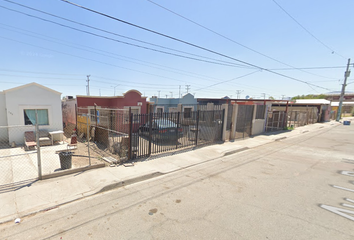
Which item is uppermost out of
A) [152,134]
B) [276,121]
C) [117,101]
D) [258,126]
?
[117,101]

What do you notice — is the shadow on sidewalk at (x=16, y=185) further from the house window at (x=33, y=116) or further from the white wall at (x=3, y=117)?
the white wall at (x=3, y=117)

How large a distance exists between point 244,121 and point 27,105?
1412 centimetres

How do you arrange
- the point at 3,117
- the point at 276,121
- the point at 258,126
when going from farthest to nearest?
the point at 276,121 → the point at 258,126 → the point at 3,117

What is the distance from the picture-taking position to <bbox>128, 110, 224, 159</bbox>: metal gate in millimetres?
6777

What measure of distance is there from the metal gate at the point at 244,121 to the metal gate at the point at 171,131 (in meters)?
2.21

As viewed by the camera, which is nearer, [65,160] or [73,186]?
[73,186]

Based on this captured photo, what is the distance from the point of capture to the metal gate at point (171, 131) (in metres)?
6.78

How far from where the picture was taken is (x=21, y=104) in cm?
888

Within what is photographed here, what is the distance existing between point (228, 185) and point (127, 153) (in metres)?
4.09

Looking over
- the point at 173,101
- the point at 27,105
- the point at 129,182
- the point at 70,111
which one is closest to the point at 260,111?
the point at 173,101

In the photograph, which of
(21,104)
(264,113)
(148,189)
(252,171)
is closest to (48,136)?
(21,104)

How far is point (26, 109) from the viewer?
9102mm

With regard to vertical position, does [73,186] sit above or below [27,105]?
below

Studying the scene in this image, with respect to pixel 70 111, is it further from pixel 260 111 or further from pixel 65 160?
pixel 260 111
